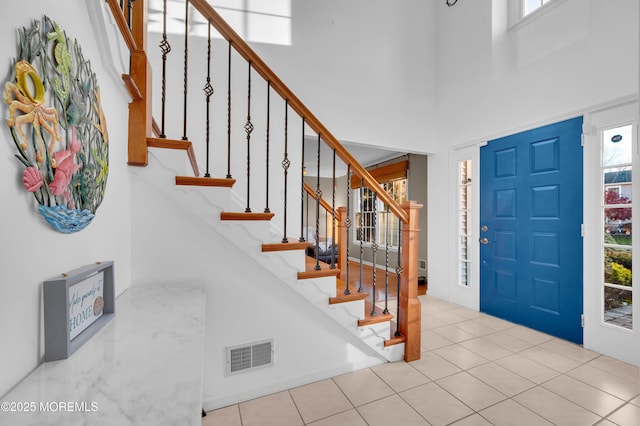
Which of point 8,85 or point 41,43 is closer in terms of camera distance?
point 8,85

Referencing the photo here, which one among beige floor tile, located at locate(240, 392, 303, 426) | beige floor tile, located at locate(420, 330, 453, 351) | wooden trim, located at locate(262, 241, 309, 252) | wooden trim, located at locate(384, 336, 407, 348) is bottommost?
beige floor tile, located at locate(420, 330, 453, 351)

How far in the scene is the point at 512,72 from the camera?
3051 mm

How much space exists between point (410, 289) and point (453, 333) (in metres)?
1.04

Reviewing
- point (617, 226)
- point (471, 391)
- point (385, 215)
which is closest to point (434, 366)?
point (471, 391)

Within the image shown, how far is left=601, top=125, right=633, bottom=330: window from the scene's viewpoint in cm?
225

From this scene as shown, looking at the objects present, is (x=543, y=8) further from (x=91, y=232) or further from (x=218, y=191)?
(x=91, y=232)

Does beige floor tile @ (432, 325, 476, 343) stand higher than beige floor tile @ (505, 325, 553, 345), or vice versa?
beige floor tile @ (432, 325, 476, 343)

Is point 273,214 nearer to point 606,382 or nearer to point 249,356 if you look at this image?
point 249,356

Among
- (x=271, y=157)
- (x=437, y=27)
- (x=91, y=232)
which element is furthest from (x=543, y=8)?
(x=91, y=232)

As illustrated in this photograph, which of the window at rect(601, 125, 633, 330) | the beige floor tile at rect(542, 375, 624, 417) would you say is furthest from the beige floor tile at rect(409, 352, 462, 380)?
the window at rect(601, 125, 633, 330)

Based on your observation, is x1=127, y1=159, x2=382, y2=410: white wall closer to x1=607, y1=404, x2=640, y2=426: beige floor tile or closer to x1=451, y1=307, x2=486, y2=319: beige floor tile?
x1=607, y1=404, x2=640, y2=426: beige floor tile

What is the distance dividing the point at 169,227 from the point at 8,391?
3.28 feet

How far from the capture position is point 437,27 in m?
3.89

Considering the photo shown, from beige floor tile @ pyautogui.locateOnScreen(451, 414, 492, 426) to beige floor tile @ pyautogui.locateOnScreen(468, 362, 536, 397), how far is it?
1.24 ft
